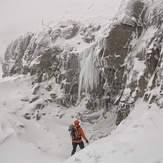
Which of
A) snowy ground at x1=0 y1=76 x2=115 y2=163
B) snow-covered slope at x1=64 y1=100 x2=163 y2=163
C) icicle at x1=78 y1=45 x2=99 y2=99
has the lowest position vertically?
snowy ground at x1=0 y1=76 x2=115 y2=163

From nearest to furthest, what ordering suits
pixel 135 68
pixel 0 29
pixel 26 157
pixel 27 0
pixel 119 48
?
pixel 26 157 → pixel 135 68 → pixel 119 48 → pixel 0 29 → pixel 27 0

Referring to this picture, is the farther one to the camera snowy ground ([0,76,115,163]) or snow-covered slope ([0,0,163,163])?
snowy ground ([0,76,115,163])

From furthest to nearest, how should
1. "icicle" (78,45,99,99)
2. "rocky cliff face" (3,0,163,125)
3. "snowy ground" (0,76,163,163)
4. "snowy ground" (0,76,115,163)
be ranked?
"icicle" (78,45,99,99)
"rocky cliff face" (3,0,163,125)
"snowy ground" (0,76,115,163)
"snowy ground" (0,76,163,163)

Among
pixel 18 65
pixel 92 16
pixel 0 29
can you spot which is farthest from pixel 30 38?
pixel 0 29

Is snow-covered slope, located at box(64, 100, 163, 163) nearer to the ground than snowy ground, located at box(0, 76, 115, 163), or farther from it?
farther from it

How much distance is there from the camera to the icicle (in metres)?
10.5

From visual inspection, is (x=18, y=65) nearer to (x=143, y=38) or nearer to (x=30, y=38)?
(x=30, y=38)

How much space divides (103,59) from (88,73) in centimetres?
142

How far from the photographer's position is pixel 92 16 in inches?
544

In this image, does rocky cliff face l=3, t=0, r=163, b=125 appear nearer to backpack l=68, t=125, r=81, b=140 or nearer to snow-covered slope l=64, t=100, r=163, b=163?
snow-covered slope l=64, t=100, r=163, b=163

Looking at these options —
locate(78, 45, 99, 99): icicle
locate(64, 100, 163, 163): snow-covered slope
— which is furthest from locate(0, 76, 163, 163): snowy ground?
locate(78, 45, 99, 99): icicle

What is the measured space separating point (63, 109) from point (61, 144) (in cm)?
278

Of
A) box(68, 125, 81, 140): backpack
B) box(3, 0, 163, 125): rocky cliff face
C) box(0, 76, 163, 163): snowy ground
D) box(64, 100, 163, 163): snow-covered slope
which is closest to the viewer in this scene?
box(64, 100, 163, 163): snow-covered slope

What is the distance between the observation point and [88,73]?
1069 centimetres
